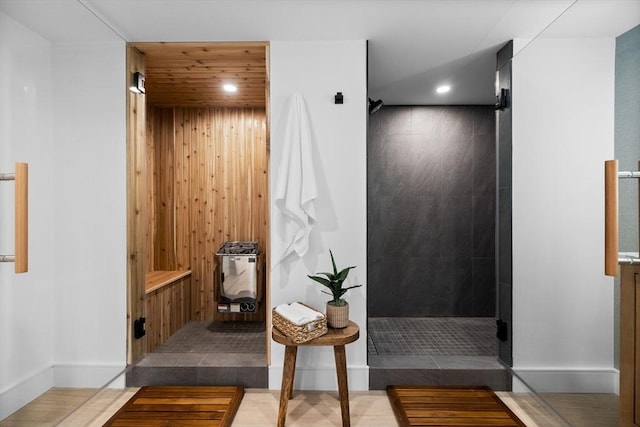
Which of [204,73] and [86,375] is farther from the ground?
[204,73]

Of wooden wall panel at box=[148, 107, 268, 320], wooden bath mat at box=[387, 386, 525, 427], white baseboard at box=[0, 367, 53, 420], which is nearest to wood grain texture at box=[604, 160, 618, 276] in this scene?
wooden bath mat at box=[387, 386, 525, 427]

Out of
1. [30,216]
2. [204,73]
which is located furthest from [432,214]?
[30,216]

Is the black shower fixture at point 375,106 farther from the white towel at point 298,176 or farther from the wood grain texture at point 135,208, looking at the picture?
the wood grain texture at point 135,208

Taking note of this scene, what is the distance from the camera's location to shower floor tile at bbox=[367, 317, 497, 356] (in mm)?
2955

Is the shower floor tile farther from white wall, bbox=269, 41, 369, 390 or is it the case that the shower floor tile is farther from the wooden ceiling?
the wooden ceiling

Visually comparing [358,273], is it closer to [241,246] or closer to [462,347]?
[462,347]

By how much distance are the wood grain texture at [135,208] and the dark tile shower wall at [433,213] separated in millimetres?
2258

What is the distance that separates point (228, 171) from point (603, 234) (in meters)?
3.24

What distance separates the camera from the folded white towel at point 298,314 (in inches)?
84.0

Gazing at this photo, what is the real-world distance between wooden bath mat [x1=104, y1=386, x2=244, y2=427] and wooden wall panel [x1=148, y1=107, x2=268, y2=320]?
4.76ft

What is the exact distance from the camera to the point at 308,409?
238 centimetres

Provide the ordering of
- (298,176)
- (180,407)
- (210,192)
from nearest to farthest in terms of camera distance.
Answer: (180,407), (298,176), (210,192)

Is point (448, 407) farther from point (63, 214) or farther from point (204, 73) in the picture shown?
point (204, 73)

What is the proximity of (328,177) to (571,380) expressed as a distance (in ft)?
6.14
